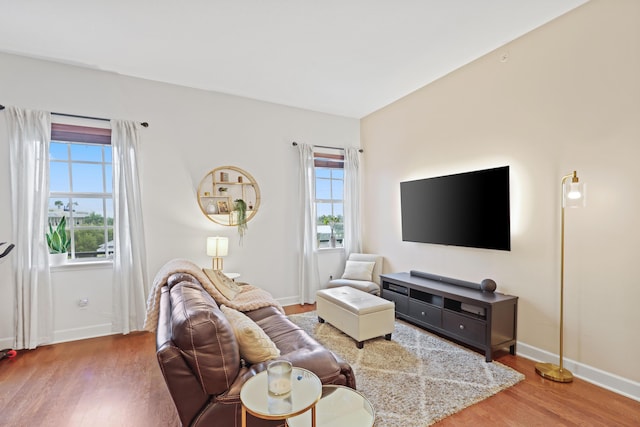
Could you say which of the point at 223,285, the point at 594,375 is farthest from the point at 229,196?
the point at 594,375

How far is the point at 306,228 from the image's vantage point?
4.57m

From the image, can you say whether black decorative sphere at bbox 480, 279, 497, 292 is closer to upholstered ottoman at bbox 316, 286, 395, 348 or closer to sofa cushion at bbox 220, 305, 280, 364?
upholstered ottoman at bbox 316, 286, 395, 348

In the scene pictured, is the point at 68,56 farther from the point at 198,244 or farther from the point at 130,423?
the point at 130,423

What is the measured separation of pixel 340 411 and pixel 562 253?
7.09 ft

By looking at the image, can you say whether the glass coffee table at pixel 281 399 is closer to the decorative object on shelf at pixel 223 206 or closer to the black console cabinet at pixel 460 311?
the black console cabinet at pixel 460 311

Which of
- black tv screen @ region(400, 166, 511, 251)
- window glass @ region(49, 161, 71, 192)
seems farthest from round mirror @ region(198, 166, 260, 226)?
black tv screen @ region(400, 166, 511, 251)

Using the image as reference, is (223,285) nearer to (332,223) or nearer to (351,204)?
(332,223)

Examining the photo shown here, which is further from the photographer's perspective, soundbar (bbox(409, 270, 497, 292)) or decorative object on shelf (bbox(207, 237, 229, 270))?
decorative object on shelf (bbox(207, 237, 229, 270))

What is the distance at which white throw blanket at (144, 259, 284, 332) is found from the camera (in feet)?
8.07

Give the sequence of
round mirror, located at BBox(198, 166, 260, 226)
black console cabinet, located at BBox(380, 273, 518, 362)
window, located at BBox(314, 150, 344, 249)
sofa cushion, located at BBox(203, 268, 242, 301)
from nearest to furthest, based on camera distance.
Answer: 1. black console cabinet, located at BBox(380, 273, 518, 362)
2. sofa cushion, located at BBox(203, 268, 242, 301)
3. round mirror, located at BBox(198, 166, 260, 226)
4. window, located at BBox(314, 150, 344, 249)

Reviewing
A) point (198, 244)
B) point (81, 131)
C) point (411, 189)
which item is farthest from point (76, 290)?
point (411, 189)

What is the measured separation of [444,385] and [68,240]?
→ 4.07 metres

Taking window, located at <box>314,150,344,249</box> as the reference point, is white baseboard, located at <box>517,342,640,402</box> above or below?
below

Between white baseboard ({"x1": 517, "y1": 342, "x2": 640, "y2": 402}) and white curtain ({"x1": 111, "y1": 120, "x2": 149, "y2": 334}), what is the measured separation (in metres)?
4.06
